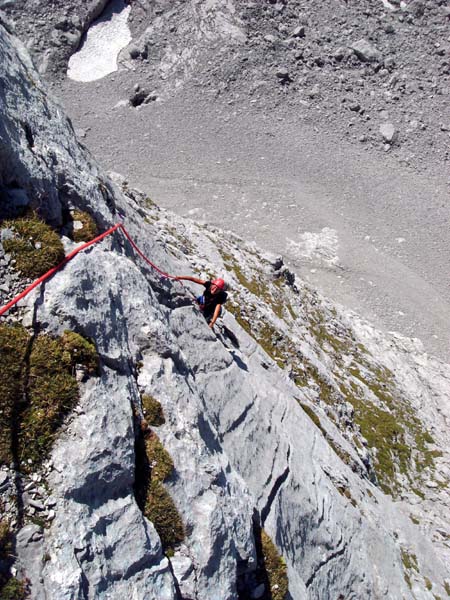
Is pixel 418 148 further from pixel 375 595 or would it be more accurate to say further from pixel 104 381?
pixel 104 381

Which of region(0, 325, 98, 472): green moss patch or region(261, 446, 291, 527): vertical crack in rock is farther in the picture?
region(261, 446, 291, 527): vertical crack in rock

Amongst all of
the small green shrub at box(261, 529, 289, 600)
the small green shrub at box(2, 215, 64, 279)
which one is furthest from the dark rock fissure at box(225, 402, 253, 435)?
the small green shrub at box(2, 215, 64, 279)

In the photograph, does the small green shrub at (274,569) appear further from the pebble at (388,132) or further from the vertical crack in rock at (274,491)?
the pebble at (388,132)

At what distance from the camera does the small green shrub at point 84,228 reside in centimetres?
1097

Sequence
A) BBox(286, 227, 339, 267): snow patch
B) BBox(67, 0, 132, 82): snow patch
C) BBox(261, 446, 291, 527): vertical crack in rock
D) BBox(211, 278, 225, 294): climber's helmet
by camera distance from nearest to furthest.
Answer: BBox(261, 446, 291, 527): vertical crack in rock → BBox(211, 278, 225, 294): climber's helmet → BBox(286, 227, 339, 267): snow patch → BBox(67, 0, 132, 82): snow patch

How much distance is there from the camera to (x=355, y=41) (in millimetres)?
61875

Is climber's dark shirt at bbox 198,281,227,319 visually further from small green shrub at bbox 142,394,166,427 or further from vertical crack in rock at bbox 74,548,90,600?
vertical crack in rock at bbox 74,548,90,600

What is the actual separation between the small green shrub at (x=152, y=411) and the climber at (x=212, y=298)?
246 inches

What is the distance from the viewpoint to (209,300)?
634 inches

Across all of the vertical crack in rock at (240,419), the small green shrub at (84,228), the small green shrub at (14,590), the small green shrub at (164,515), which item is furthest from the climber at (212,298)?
the small green shrub at (14,590)

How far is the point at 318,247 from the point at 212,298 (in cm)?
3274

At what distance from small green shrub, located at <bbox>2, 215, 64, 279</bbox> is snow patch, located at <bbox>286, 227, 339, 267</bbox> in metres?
37.5

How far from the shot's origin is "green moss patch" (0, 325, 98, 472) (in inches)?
294

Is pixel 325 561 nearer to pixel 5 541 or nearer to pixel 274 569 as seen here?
pixel 274 569
